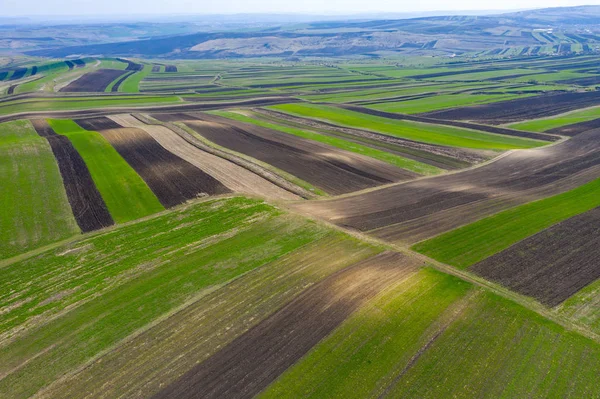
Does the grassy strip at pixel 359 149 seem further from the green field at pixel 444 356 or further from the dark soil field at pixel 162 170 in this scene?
the green field at pixel 444 356

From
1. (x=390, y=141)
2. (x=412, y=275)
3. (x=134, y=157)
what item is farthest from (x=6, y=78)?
(x=412, y=275)

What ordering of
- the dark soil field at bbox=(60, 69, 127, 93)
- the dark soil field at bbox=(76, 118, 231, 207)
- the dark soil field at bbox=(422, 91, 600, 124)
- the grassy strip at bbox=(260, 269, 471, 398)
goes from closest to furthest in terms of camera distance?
1. the grassy strip at bbox=(260, 269, 471, 398)
2. the dark soil field at bbox=(76, 118, 231, 207)
3. the dark soil field at bbox=(422, 91, 600, 124)
4. the dark soil field at bbox=(60, 69, 127, 93)

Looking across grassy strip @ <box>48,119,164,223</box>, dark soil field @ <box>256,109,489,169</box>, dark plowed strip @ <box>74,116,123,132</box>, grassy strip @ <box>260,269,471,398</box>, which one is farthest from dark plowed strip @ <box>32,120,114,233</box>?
dark soil field @ <box>256,109,489,169</box>

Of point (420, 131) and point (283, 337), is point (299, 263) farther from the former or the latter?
point (420, 131)

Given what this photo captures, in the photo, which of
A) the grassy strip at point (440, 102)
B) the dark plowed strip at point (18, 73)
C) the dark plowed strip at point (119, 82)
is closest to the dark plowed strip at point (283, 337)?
the grassy strip at point (440, 102)

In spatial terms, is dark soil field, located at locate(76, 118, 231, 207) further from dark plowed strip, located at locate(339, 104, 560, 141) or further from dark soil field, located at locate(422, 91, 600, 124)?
dark soil field, located at locate(422, 91, 600, 124)

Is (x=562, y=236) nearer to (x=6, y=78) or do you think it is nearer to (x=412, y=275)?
(x=412, y=275)

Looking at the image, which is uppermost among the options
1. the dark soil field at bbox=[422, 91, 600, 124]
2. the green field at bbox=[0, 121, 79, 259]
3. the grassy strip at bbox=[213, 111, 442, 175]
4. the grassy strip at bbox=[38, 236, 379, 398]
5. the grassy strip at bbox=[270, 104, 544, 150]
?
the dark soil field at bbox=[422, 91, 600, 124]
